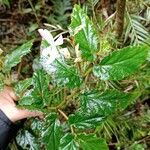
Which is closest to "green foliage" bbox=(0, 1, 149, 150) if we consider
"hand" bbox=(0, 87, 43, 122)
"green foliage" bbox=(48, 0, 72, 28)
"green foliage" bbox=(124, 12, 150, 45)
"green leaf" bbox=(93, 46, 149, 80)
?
"green leaf" bbox=(93, 46, 149, 80)

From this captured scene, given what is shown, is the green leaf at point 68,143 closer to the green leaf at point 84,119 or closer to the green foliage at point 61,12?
the green leaf at point 84,119

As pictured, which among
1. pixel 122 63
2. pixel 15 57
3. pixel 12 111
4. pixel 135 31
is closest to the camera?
pixel 122 63

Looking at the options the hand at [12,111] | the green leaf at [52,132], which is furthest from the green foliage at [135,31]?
the green leaf at [52,132]

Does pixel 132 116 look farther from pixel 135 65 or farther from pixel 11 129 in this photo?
pixel 135 65

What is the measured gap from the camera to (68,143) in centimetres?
97

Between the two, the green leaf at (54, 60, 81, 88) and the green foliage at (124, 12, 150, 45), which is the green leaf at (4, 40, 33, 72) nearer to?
the green leaf at (54, 60, 81, 88)

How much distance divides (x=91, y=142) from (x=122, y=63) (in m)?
0.22

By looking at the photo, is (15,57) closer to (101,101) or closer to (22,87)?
(22,87)

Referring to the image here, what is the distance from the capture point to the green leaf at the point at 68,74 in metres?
0.92

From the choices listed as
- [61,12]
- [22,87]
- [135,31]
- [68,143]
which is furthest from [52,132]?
[61,12]

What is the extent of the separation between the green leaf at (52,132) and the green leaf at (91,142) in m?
0.09

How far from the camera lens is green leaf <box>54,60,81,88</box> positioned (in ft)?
3.01

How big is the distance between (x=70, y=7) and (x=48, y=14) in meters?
0.15

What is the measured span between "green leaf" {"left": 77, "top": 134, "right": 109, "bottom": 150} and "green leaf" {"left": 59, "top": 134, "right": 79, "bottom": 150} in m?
0.02
